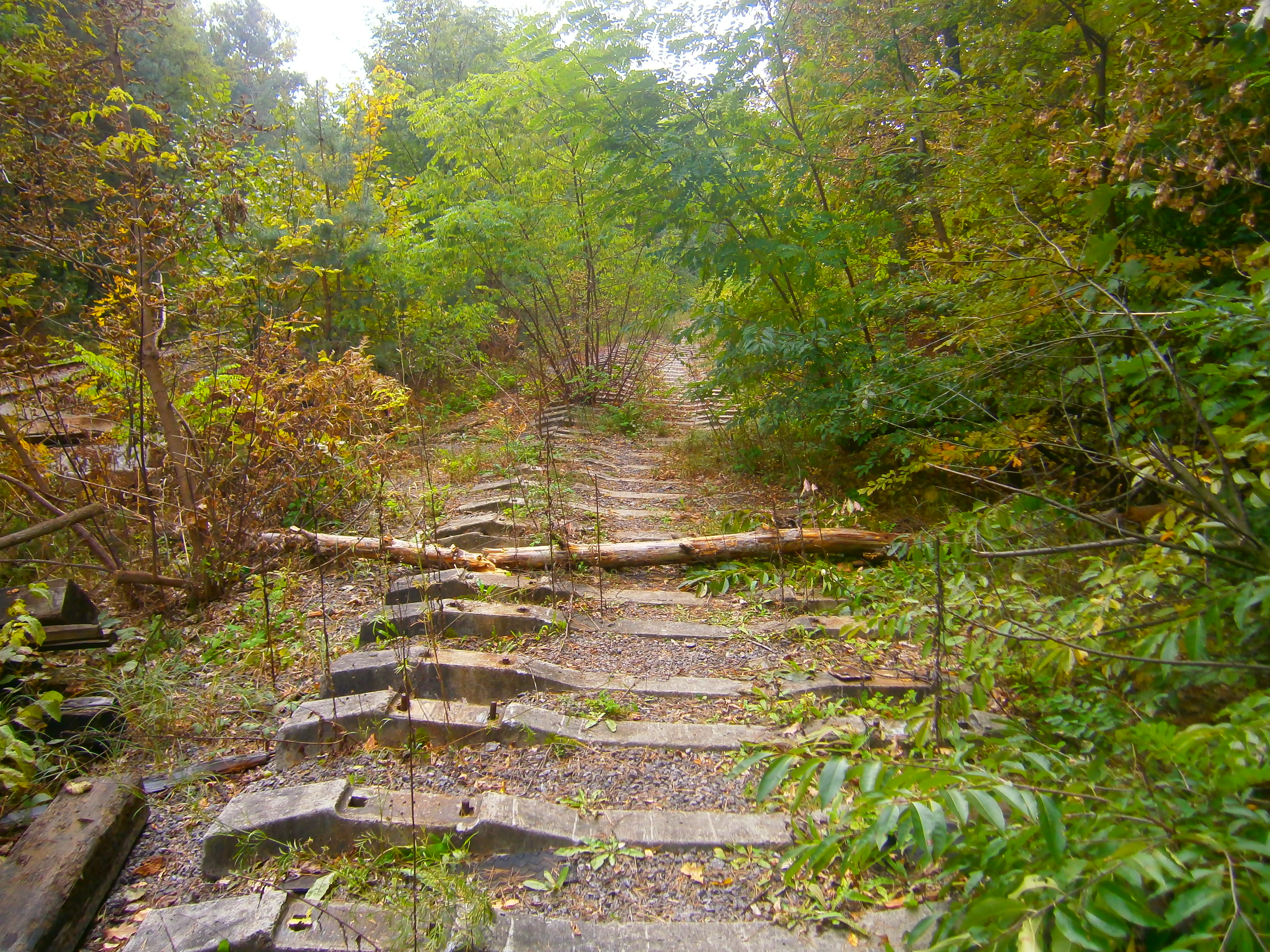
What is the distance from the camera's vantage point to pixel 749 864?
2.20m

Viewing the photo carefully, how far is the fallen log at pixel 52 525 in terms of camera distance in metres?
2.83

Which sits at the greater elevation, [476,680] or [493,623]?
[493,623]

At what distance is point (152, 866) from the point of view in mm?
2328

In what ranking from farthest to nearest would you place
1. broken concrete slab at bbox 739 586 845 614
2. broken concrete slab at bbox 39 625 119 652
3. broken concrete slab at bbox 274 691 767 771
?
broken concrete slab at bbox 739 586 845 614
broken concrete slab at bbox 39 625 119 652
broken concrete slab at bbox 274 691 767 771

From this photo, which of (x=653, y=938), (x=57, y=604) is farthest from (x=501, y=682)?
(x=57, y=604)

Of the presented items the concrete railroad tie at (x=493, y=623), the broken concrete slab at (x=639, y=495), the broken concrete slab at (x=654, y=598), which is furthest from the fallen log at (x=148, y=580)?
the broken concrete slab at (x=639, y=495)

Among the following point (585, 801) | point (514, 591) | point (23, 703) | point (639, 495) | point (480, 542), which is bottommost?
point (585, 801)

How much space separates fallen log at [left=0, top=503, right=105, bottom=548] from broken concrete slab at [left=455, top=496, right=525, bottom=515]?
2.21 metres

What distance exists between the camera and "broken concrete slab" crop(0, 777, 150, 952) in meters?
1.93

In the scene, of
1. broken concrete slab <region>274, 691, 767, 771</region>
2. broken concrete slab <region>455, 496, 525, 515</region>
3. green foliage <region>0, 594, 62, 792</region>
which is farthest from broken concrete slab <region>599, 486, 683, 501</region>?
green foliage <region>0, 594, 62, 792</region>

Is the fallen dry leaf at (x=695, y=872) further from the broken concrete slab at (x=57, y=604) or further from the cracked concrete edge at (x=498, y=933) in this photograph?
the broken concrete slab at (x=57, y=604)

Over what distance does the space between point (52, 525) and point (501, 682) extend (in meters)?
2.09

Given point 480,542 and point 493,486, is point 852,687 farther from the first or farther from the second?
point 493,486

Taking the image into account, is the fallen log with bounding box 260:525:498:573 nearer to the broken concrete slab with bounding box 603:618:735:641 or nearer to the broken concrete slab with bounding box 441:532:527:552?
the broken concrete slab with bounding box 441:532:527:552
